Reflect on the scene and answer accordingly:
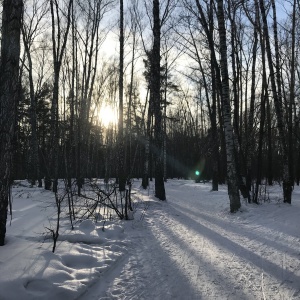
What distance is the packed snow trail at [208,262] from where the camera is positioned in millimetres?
3680

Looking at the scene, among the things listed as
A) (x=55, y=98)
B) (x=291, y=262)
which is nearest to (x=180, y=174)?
(x=55, y=98)

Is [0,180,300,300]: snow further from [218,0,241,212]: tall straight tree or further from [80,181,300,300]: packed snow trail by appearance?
[218,0,241,212]: tall straight tree

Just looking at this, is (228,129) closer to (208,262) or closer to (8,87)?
(208,262)

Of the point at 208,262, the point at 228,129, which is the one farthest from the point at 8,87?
the point at 228,129

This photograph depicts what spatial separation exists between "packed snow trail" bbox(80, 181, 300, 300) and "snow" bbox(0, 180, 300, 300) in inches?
0.5

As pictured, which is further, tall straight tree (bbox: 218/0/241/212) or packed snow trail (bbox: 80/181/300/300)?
tall straight tree (bbox: 218/0/241/212)

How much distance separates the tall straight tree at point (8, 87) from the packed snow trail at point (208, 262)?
213cm

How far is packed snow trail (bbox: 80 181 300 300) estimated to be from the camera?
368 centimetres

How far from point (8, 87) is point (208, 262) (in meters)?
4.15

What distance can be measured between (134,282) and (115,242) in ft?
6.15

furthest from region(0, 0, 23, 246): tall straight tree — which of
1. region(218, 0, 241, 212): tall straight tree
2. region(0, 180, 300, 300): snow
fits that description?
region(218, 0, 241, 212): tall straight tree

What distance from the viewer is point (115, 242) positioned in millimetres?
5816

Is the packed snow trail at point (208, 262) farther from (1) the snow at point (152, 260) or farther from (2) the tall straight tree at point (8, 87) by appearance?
(2) the tall straight tree at point (8, 87)

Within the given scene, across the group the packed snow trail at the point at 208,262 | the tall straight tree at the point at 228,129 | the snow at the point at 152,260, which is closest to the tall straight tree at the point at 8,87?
the snow at the point at 152,260
